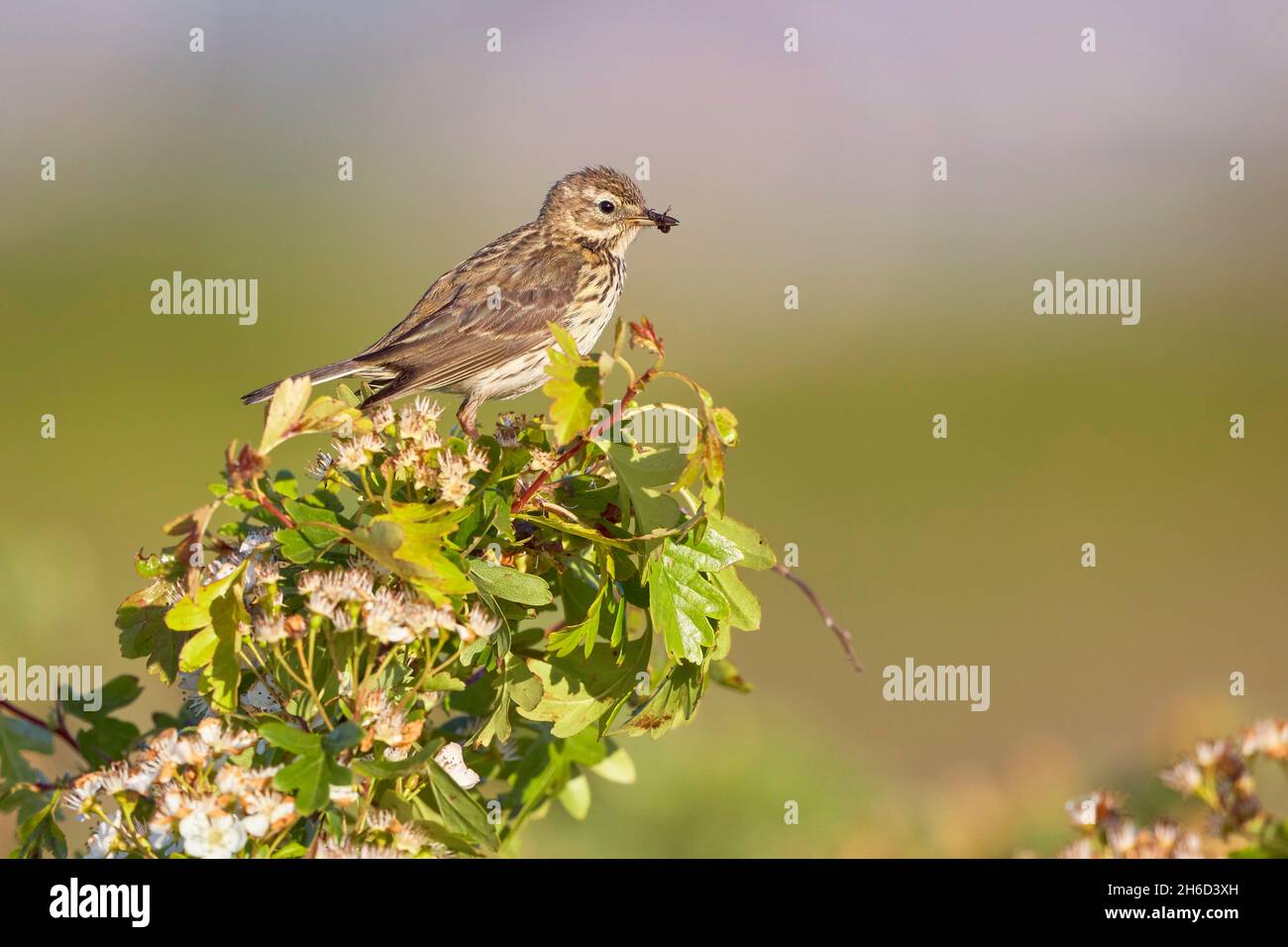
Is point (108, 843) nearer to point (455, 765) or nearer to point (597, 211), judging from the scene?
point (455, 765)

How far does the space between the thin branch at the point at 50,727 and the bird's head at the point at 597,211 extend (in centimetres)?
519

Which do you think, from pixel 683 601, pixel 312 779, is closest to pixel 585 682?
pixel 683 601

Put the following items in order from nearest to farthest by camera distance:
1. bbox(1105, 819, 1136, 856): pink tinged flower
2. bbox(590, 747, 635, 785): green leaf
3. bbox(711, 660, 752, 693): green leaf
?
bbox(1105, 819, 1136, 856): pink tinged flower
bbox(711, 660, 752, 693): green leaf
bbox(590, 747, 635, 785): green leaf

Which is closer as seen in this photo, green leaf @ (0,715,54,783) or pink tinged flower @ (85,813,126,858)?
pink tinged flower @ (85,813,126,858)

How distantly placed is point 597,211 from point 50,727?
5.46m

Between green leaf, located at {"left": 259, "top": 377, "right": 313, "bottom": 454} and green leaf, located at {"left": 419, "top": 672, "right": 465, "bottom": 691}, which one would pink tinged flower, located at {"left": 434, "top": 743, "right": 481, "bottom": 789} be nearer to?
green leaf, located at {"left": 419, "top": 672, "right": 465, "bottom": 691}

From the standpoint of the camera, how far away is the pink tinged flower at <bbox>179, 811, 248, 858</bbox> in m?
2.48

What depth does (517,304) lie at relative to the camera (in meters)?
7.20

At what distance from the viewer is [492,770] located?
12.5 feet

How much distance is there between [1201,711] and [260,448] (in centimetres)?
334

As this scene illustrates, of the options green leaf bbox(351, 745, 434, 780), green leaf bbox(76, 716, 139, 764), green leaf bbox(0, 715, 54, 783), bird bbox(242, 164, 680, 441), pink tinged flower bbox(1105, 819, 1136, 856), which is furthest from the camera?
bird bbox(242, 164, 680, 441)

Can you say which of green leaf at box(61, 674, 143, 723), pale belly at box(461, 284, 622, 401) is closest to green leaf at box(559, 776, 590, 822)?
green leaf at box(61, 674, 143, 723)
